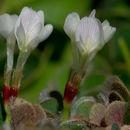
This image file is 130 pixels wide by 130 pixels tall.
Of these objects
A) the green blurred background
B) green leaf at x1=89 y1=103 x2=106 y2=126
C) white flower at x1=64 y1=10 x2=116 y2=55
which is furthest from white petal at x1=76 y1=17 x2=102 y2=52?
the green blurred background

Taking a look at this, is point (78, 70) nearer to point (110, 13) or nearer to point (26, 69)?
point (26, 69)

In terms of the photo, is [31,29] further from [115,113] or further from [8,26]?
[115,113]

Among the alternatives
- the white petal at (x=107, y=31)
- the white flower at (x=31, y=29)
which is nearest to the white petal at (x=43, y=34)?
the white flower at (x=31, y=29)

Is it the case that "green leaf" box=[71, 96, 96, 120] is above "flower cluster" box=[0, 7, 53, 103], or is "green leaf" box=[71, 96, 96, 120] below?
below

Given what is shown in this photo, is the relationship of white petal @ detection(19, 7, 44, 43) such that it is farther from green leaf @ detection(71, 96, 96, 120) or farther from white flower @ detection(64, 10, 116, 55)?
green leaf @ detection(71, 96, 96, 120)

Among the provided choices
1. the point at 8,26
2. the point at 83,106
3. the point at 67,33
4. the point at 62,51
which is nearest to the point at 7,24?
the point at 8,26

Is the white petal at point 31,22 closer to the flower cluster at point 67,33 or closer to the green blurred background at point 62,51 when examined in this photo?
the flower cluster at point 67,33
